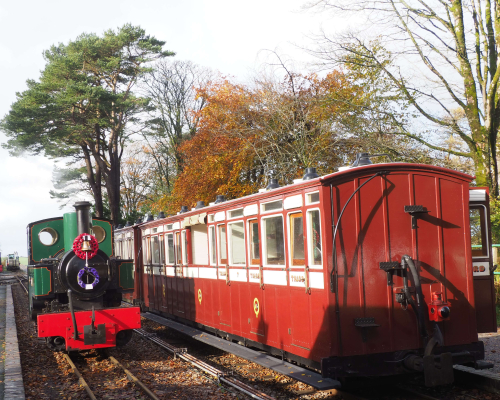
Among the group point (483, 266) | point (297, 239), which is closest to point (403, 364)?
point (297, 239)

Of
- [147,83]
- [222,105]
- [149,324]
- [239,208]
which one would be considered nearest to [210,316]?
[239,208]

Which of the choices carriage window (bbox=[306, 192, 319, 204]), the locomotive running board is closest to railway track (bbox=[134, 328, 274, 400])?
the locomotive running board

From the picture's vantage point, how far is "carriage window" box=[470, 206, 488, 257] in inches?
317

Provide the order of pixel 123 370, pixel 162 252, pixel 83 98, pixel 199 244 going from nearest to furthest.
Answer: pixel 123 370
pixel 199 244
pixel 162 252
pixel 83 98

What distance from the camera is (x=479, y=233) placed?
8336mm

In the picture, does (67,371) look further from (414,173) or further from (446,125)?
(446,125)

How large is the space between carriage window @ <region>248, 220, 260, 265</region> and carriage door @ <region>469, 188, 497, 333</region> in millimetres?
3182

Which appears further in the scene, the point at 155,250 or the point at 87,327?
the point at 155,250

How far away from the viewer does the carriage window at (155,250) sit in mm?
15038

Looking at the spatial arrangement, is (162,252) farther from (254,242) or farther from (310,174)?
(310,174)

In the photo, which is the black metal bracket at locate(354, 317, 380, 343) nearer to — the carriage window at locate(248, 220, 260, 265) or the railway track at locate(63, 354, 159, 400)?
the carriage window at locate(248, 220, 260, 265)

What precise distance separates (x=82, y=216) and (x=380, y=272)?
5.92 m

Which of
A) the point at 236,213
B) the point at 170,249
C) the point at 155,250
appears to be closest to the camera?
the point at 236,213

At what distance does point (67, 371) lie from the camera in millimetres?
9430
